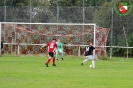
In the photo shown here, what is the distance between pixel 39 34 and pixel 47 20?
7.00ft

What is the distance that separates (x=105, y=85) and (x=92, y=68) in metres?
10.9

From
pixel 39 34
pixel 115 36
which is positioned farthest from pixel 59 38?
pixel 115 36

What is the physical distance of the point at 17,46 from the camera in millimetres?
44062

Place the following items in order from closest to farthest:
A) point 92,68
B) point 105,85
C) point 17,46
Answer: point 105,85
point 92,68
point 17,46

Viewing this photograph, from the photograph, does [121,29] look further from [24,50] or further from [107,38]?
[24,50]

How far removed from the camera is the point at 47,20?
4638 cm

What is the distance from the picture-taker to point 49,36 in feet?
147

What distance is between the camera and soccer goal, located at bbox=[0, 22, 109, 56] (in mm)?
44062

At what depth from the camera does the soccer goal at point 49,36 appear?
4406 cm

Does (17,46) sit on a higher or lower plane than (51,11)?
lower

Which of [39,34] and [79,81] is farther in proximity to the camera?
[39,34]

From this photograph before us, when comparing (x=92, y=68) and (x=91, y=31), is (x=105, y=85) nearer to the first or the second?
(x=92, y=68)

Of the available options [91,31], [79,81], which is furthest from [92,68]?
[91,31]

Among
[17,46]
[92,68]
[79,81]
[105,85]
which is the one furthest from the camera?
[17,46]
